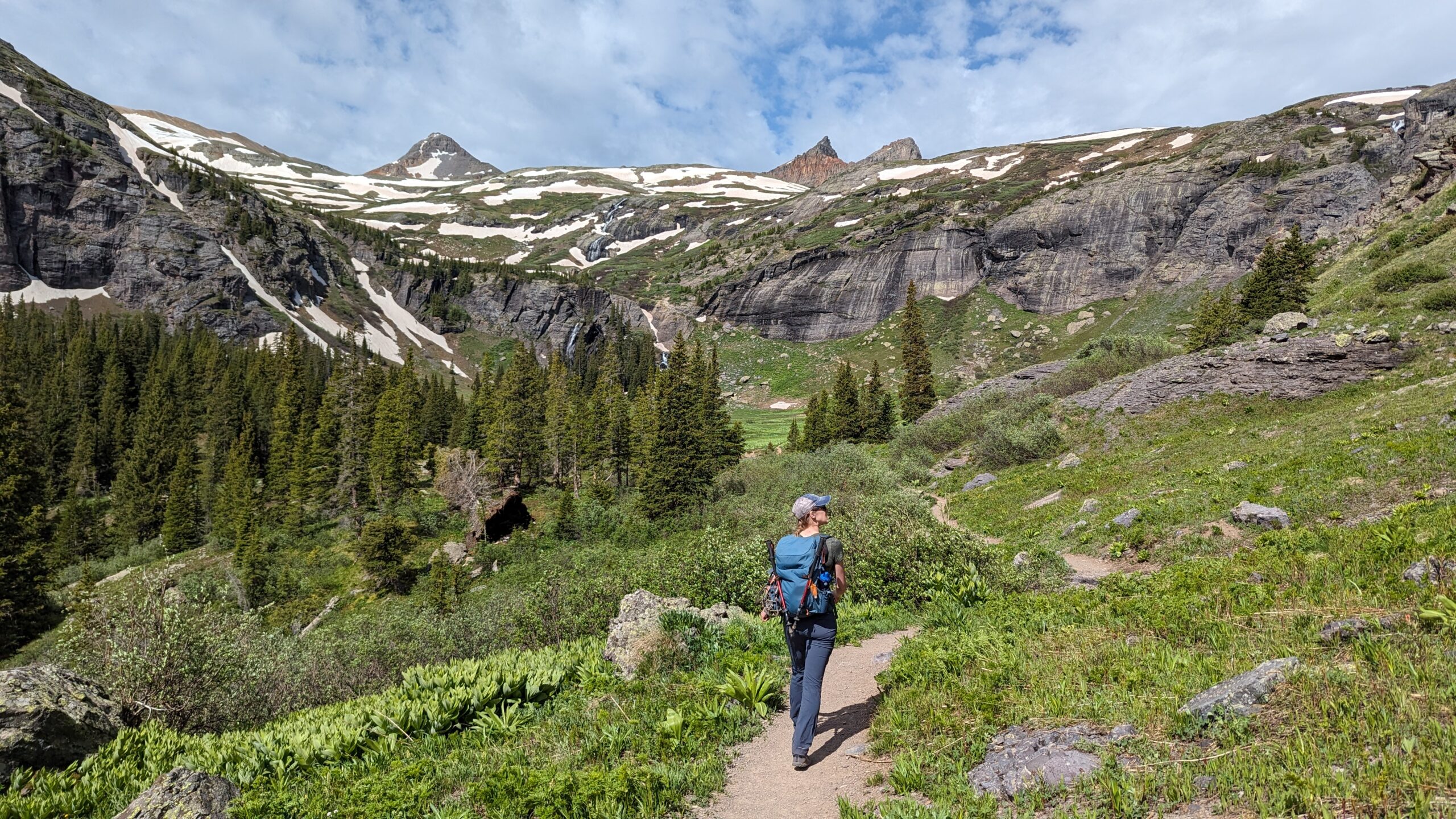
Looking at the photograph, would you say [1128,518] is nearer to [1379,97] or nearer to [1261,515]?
[1261,515]

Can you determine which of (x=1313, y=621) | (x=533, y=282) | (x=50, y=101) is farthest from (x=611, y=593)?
(x=50, y=101)

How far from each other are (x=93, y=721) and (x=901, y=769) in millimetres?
10361

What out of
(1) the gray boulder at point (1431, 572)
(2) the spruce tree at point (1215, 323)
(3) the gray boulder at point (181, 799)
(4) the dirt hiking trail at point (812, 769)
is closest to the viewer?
(3) the gray boulder at point (181, 799)

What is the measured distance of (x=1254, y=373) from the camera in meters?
22.5

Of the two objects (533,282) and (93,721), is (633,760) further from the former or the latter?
(533,282)

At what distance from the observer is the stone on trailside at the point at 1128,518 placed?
1418 centimetres

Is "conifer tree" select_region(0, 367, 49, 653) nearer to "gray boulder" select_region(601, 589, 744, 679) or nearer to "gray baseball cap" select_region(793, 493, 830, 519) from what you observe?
"gray boulder" select_region(601, 589, 744, 679)

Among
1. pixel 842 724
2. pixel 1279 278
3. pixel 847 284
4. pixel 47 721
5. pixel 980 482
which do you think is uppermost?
pixel 847 284

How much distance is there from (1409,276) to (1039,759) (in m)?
32.0

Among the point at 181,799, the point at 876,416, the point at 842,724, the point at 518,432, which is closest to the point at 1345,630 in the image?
the point at 842,724

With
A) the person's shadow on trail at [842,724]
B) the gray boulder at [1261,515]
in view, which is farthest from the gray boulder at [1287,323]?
the person's shadow on trail at [842,724]

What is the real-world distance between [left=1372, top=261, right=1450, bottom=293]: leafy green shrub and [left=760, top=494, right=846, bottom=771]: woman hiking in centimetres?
3082

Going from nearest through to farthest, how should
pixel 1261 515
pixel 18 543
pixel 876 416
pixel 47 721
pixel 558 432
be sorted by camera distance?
pixel 47 721, pixel 1261 515, pixel 18 543, pixel 876 416, pixel 558 432

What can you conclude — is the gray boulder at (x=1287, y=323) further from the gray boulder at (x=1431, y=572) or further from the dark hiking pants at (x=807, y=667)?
the dark hiking pants at (x=807, y=667)
